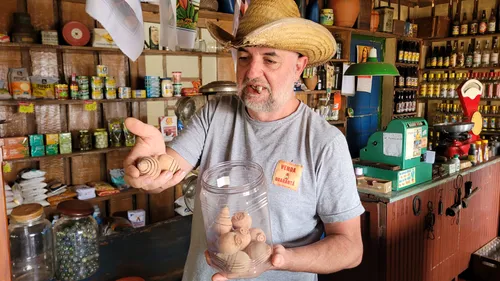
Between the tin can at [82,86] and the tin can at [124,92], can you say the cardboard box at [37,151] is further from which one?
the tin can at [124,92]

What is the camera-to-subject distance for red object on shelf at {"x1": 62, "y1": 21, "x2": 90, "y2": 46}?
290 cm

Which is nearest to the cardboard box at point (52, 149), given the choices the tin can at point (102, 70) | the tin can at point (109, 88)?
the tin can at point (109, 88)

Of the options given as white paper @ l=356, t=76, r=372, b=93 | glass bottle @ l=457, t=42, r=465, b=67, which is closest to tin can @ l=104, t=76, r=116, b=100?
white paper @ l=356, t=76, r=372, b=93

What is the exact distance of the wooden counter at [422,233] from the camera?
2.20 m

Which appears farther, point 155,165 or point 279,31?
point 279,31

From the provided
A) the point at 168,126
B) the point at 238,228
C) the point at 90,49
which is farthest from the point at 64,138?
the point at 238,228

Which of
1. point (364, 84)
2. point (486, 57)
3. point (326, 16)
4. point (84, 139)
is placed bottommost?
point (84, 139)

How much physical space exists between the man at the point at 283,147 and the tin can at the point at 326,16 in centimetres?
335

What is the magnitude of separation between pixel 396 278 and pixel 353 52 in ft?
11.7

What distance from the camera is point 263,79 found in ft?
3.74

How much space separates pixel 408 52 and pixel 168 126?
12.9 ft

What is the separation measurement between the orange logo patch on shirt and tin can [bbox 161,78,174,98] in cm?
242

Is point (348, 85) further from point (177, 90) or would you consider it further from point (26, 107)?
point (26, 107)

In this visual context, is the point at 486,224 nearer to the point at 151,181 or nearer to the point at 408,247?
the point at 408,247
